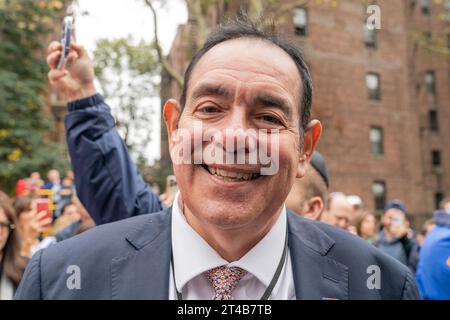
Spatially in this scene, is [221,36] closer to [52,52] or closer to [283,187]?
[283,187]

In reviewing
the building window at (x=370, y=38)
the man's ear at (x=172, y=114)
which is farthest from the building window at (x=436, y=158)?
the man's ear at (x=172, y=114)

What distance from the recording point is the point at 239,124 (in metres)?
1.67

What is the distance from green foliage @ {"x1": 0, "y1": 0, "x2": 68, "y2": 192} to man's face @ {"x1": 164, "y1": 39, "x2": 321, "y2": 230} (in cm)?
1373

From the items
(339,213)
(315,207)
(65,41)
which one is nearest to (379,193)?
(339,213)

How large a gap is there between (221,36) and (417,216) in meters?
27.6

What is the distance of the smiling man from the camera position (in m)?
1.69

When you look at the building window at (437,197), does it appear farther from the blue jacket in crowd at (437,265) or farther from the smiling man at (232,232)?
the smiling man at (232,232)

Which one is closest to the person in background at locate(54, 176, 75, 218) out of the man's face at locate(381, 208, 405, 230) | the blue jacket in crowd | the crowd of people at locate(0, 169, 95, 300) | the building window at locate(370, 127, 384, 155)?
the crowd of people at locate(0, 169, 95, 300)

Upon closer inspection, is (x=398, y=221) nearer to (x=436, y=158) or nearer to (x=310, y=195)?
(x=310, y=195)

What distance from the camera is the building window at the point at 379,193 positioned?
2578cm

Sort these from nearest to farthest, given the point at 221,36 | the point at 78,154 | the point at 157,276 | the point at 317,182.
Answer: the point at 157,276
the point at 221,36
the point at 78,154
the point at 317,182

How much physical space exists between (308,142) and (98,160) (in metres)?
1.30

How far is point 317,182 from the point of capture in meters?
3.53
